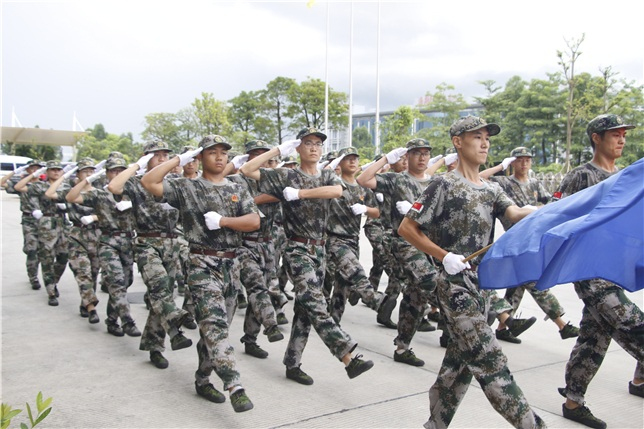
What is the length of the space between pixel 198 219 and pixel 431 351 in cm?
315

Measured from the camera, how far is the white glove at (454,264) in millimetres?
3844

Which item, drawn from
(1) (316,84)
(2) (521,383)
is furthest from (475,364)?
(1) (316,84)

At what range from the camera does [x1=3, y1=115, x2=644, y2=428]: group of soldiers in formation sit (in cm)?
409

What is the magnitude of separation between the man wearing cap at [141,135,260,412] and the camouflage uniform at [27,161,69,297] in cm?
520

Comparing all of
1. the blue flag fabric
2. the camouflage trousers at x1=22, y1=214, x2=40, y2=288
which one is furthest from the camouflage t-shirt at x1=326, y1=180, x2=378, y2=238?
the camouflage trousers at x1=22, y1=214, x2=40, y2=288

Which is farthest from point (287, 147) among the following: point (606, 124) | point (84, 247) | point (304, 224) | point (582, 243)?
point (84, 247)

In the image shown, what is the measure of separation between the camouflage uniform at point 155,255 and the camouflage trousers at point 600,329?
3.59m

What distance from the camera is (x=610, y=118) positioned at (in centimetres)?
532

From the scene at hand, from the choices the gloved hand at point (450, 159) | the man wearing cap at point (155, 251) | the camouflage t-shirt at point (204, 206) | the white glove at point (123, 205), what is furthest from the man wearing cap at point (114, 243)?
the gloved hand at point (450, 159)

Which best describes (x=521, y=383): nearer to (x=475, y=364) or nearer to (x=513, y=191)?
(x=475, y=364)

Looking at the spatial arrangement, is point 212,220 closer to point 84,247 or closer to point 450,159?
point 450,159

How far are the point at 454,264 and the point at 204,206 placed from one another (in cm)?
244

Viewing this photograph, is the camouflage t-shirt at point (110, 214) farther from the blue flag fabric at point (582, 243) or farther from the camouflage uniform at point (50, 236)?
the blue flag fabric at point (582, 243)

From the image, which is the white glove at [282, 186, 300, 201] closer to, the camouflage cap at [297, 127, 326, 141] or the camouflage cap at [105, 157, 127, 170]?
the camouflage cap at [297, 127, 326, 141]
